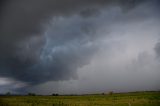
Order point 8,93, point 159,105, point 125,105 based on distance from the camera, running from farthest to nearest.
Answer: point 8,93
point 125,105
point 159,105

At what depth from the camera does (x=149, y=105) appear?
53.3 meters

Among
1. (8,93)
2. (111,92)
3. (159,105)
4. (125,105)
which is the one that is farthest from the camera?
(8,93)

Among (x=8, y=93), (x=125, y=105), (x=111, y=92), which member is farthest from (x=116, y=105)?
(x=8, y=93)

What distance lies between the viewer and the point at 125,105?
5572 cm

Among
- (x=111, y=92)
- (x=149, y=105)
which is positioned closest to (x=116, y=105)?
(x=149, y=105)

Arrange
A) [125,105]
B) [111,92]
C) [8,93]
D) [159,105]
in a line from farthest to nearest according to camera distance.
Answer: [8,93]
[111,92]
[125,105]
[159,105]

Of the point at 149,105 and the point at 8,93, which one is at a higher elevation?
the point at 8,93

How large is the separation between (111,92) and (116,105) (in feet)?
177

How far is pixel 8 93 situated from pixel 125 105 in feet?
258

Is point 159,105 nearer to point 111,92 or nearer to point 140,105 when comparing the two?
point 140,105

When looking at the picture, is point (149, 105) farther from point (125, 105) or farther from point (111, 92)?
point (111, 92)

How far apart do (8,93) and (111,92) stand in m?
50.4

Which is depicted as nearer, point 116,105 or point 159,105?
point 159,105

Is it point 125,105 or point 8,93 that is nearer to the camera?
point 125,105
